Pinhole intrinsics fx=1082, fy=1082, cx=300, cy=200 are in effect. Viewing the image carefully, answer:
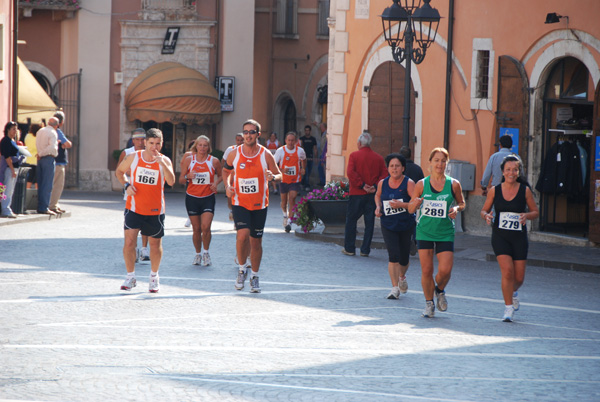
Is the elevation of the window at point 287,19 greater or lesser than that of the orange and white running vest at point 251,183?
greater

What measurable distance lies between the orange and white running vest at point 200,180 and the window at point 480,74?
7387 millimetres

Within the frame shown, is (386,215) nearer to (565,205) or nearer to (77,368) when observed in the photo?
(77,368)

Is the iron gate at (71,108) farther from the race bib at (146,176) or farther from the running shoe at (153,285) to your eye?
the running shoe at (153,285)

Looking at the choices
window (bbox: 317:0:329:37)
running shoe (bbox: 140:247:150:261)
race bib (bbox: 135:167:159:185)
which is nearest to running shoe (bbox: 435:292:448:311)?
race bib (bbox: 135:167:159:185)

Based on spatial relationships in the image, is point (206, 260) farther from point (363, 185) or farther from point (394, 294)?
point (394, 294)

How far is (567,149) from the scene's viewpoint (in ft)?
60.3

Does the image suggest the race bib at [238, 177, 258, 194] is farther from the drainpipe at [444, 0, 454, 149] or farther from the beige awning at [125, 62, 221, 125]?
the beige awning at [125, 62, 221, 125]

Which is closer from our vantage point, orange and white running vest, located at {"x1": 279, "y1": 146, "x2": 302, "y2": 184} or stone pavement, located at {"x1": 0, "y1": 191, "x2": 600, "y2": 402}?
stone pavement, located at {"x1": 0, "y1": 191, "x2": 600, "y2": 402}

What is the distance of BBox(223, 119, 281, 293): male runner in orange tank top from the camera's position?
12406 mm

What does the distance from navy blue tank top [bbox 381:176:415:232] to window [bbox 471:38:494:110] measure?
28.5 ft

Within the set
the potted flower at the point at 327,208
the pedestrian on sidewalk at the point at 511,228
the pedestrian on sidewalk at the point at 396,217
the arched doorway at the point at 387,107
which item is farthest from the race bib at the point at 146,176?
the arched doorway at the point at 387,107

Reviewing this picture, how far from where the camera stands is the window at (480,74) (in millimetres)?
20422

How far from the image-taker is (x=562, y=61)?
739 inches

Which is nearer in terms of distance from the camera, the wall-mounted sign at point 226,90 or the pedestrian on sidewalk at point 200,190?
the pedestrian on sidewalk at point 200,190
